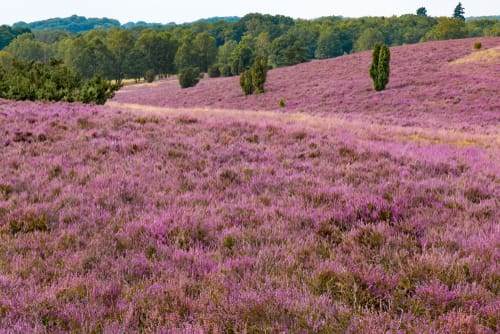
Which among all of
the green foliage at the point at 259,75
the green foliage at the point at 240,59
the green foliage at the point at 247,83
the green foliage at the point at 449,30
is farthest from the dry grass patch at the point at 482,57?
the green foliage at the point at 449,30

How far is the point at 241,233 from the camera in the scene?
5.09 m

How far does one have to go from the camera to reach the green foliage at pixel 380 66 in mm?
33281

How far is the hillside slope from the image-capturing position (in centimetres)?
2611

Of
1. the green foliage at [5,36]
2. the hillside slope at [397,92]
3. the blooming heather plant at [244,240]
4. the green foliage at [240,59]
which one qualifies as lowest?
the blooming heather plant at [244,240]

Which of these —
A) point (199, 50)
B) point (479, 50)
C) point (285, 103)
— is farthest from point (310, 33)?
point (285, 103)

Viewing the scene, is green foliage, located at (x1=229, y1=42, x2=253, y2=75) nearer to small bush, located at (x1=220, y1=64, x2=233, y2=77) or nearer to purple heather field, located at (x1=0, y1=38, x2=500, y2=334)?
small bush, located at (x1=220, y1=64, x2=233, y2=77)

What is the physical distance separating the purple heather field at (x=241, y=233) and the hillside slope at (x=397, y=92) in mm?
14898

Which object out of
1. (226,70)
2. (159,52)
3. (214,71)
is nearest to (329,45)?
(214,71)

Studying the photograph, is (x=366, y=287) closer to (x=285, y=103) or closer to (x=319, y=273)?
(x=319, y=273)

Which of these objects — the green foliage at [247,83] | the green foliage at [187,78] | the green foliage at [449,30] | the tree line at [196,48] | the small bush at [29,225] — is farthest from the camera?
the green foliage at [449,30]

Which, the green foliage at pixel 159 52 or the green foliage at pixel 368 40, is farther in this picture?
the green foliage at pixel 368 40

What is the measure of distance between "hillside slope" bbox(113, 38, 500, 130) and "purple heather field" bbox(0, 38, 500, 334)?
14898 mm

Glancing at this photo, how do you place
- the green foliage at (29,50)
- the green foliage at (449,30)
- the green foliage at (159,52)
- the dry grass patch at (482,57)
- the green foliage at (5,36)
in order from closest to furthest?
the dry grass patch at (482,57)
the green foliage at (159,52)
the green foliage at (449,30)
the green foliage at (29,50)
the green foliage at (5,36)

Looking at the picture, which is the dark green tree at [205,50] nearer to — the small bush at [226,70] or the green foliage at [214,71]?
the green foliage at [214,71]
